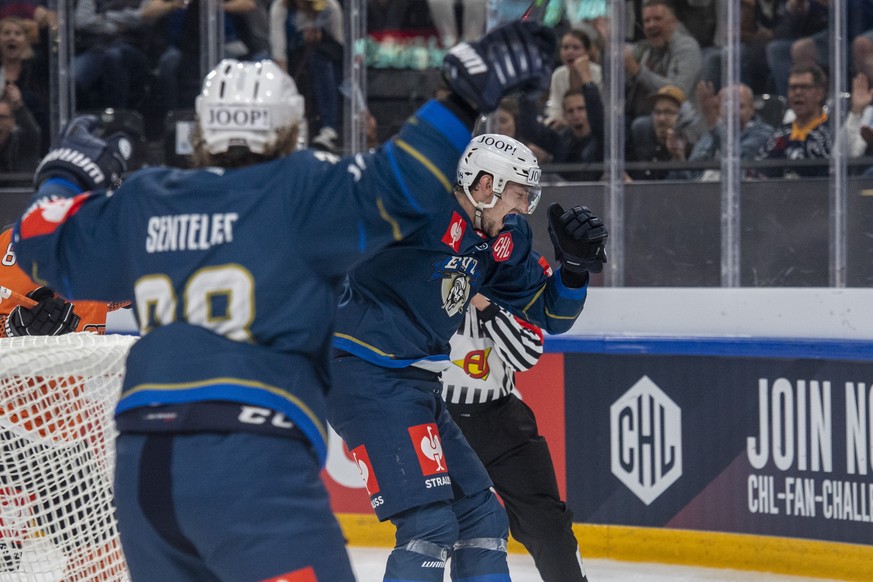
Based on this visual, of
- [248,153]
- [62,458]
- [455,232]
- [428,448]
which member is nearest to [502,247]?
[455,232]

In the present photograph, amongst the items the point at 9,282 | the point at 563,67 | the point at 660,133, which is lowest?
the point at 9,282

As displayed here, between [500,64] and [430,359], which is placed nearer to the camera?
[500,64]

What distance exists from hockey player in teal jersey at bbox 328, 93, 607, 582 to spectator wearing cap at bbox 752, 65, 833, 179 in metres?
1.92

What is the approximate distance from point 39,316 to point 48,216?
1.68 metres

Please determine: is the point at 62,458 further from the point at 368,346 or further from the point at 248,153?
the point at 248,153

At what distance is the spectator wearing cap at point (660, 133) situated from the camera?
494 cm

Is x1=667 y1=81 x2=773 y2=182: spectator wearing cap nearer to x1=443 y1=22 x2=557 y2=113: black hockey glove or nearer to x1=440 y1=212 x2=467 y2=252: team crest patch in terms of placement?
x1=440 y1=212 x2=467 y2=252: team crest patch

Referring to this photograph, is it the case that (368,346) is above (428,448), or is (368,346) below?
above

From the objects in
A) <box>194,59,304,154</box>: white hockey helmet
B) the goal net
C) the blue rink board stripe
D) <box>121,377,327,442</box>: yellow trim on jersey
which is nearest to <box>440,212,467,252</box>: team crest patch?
the goal net

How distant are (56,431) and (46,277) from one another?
40.3 inches

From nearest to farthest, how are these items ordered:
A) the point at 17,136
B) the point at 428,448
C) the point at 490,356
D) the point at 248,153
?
1. the point at 248,153
2. the point at 428,448
3. the point at 490,356
4. the point at 17,136

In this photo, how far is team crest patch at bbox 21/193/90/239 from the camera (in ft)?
6.28

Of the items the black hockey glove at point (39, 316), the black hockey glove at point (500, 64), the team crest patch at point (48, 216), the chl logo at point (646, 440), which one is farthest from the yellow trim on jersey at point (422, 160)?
the chl logo at point (646, 440)

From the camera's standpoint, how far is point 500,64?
1.86 m
